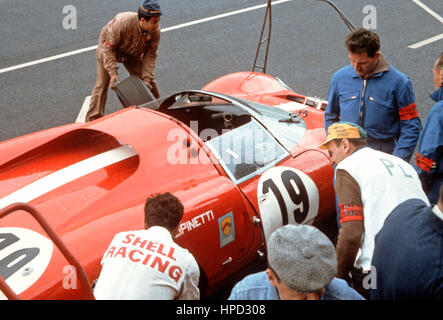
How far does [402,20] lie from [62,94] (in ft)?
21.0

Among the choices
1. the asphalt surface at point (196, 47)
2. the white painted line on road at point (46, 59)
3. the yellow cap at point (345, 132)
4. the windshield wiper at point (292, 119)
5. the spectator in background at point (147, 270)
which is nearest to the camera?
the spectator in background at point (147, 270)

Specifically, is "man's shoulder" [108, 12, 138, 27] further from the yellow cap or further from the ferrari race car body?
the yellow cap

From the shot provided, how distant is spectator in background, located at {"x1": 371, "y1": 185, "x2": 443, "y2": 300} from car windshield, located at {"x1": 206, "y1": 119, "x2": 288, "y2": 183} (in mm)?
1351

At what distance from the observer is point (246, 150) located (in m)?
→ 3.41

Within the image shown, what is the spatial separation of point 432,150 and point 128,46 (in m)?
3.45

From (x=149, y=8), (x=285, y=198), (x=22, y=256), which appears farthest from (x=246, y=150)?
(x=149, y=8)

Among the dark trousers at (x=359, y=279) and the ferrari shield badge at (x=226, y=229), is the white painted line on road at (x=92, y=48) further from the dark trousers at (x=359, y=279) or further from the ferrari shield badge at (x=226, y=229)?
the dark trousers at (x=359, y=279)

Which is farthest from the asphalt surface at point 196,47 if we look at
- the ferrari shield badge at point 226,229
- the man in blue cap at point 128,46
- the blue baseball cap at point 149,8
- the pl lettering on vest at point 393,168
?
the pl lettering on vest at point 393,168

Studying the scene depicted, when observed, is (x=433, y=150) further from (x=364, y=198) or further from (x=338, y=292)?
(x=338, y=292)

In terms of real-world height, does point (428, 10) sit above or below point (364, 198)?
above

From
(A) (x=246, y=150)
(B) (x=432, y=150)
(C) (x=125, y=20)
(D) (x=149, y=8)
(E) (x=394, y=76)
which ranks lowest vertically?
(A) (x=246, y=150)

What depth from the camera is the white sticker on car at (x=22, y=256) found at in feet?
7.47

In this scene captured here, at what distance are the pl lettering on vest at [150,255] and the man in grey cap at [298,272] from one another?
39 cm

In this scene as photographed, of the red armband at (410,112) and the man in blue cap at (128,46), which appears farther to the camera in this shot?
the man in blue cap at (128,46)
